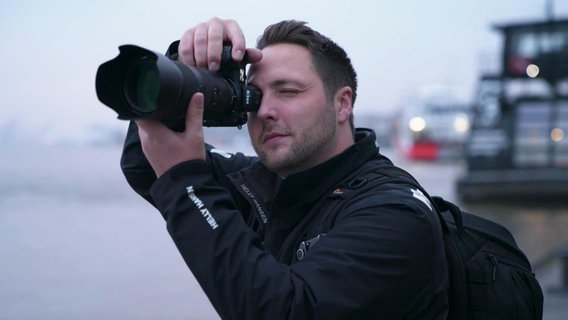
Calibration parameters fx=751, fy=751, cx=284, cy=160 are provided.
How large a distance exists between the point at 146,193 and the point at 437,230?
3.48 feet

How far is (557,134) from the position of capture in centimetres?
2047

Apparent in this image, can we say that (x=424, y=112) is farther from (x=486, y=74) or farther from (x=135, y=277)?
(x=135, y=277)

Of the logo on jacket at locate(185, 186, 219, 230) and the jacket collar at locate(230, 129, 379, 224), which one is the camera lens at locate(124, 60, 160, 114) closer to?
the logo on jacket at locate(185, 186, 219, 230)

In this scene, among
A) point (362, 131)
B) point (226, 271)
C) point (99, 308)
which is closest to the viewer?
point (226, 271)

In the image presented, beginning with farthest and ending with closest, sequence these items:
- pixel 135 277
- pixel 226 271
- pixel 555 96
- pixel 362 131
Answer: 1. pixel 555 96
2. pixel 135 277
3. pixel 362 131
4. pixel 226 271

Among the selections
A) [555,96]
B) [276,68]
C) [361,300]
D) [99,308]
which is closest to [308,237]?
[361,300]

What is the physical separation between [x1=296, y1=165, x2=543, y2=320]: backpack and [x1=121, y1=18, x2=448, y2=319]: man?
5 centimetres

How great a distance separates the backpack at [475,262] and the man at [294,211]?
0.05 meters

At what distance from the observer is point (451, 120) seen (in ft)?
230

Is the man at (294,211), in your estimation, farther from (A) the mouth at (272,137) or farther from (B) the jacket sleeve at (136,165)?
(B) the jacket sleeve at (136,165)

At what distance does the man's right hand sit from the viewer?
1.99 m

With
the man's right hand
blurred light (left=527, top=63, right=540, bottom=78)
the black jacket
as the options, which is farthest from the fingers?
Answer: blurred light (left=527, top=63, right=540, bottom=78)

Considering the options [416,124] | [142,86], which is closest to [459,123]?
[416,124]

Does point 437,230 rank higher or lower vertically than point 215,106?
lower
